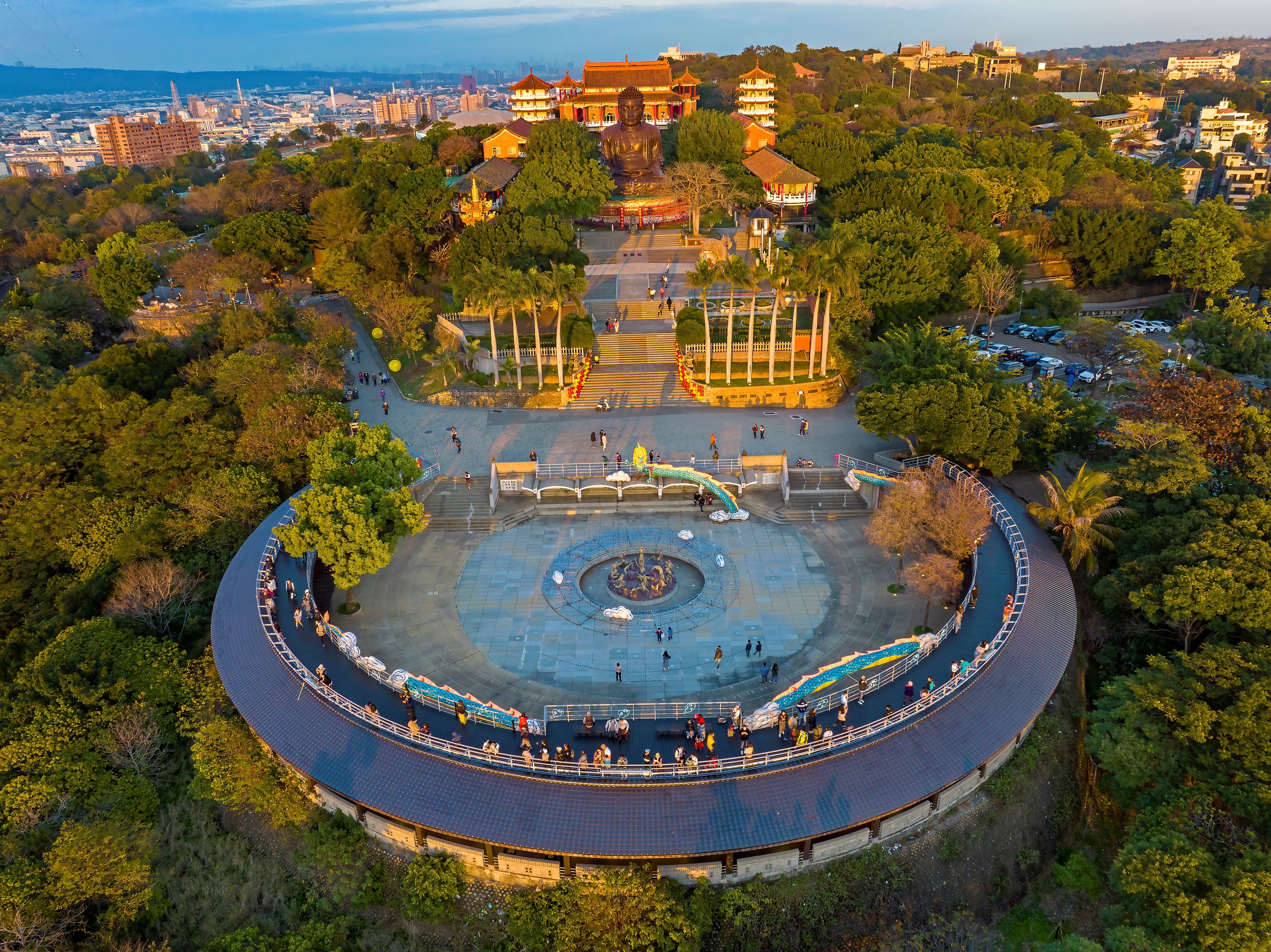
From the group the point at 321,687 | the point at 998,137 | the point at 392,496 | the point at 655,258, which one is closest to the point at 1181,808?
the point at 321,687

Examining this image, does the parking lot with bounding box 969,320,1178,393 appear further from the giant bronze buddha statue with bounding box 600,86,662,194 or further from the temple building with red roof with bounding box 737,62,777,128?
the temple building with red roof with bounding box 737,62,777,128

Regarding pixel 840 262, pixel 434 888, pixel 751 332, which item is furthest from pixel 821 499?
pixel 434 888

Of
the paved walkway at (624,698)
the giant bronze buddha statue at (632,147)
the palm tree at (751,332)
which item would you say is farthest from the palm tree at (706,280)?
the giant bronze buddha statue at (632,147)

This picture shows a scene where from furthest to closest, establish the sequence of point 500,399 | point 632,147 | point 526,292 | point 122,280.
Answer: point 632,147
point 122,280
point 500,399
point 526,292

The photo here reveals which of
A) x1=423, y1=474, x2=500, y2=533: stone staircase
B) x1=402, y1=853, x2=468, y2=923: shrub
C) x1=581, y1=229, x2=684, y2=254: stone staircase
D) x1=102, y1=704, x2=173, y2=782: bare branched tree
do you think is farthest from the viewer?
x1=581, y1=229, x2=684, y2=254: stone staircase

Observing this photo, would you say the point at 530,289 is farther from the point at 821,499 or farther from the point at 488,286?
the point at 821,499

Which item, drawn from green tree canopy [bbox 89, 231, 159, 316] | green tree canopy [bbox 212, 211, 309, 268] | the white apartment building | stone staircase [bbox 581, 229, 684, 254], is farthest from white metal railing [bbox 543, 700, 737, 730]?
the white apartment building
